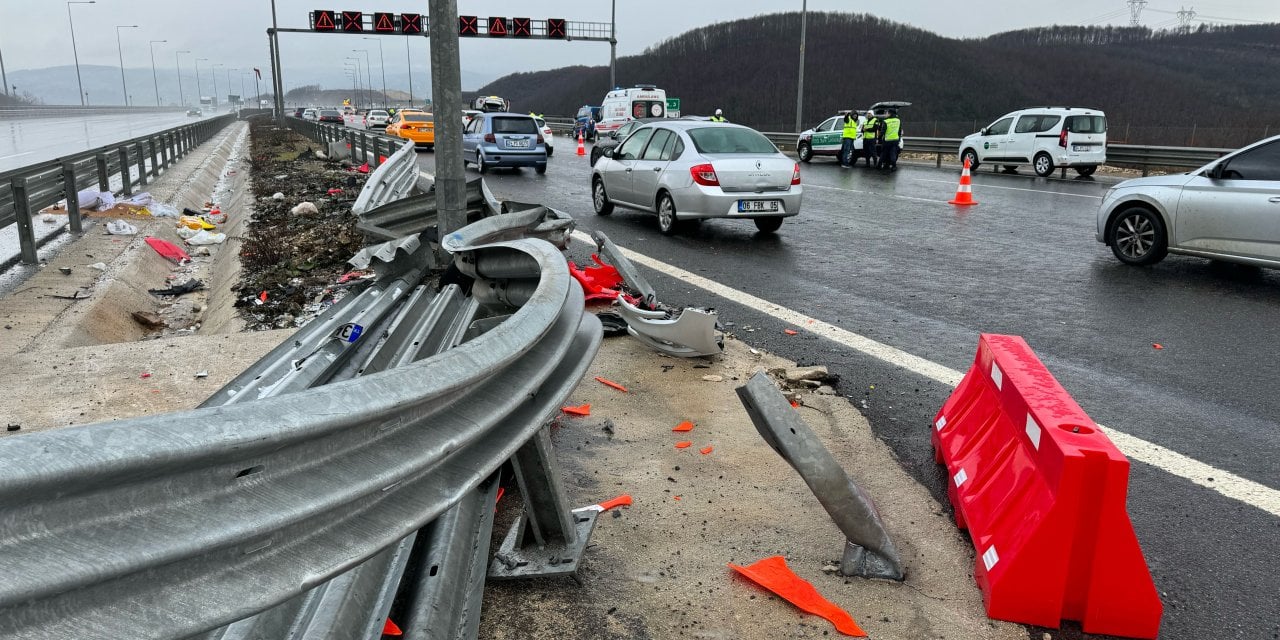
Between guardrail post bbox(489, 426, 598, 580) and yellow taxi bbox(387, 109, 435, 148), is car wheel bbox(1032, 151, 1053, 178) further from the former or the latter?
guardrail post bbox(489, 426, 598, 580)

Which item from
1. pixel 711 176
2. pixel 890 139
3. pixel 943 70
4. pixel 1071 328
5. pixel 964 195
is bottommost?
pixel 1071 328

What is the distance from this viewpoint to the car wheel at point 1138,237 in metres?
9.39

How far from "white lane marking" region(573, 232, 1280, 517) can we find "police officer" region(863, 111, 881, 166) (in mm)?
17611

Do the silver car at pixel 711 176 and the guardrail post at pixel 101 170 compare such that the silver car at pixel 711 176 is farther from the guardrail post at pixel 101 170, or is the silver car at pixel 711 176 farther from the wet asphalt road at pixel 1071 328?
the guardrail post at pixel 101 170

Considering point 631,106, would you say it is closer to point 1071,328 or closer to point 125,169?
point 125,169

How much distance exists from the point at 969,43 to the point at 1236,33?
28600 mm

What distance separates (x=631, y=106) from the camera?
37.0m

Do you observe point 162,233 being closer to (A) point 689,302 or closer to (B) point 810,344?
(A) point 689,302

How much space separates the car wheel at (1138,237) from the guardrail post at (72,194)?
1207 cm

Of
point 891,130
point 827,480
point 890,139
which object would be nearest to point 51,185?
point 827,480

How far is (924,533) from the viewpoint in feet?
11.0

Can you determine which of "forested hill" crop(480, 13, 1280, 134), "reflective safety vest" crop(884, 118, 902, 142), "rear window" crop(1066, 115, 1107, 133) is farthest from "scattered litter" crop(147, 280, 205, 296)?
→ "forested hill" crop(480, 13, 1280, 134)

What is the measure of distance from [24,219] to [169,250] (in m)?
2.62

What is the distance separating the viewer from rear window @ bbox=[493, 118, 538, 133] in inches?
939
